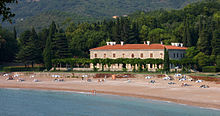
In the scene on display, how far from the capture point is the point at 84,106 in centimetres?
4066

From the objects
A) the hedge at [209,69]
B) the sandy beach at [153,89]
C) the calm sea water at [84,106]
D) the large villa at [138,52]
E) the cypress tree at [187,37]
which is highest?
the cypress tree at [187,37]

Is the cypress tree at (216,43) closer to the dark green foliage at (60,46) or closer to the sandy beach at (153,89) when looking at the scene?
the sandy beach at (153,89)

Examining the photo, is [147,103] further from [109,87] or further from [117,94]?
[109,87]

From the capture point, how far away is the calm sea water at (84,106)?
3538cm

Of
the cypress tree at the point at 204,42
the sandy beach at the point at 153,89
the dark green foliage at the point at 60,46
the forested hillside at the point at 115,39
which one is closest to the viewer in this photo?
the sandy beach at the point at 153,89

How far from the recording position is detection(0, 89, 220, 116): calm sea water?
3538cm

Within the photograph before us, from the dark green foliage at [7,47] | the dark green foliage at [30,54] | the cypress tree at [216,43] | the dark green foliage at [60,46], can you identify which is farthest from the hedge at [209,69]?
the dark green foliage at [7,47]

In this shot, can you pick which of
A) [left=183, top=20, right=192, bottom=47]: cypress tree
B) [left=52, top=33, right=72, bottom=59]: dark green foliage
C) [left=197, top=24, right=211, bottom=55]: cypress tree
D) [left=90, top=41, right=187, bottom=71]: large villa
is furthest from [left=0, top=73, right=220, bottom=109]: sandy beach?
[left=183, top=20, right=192, bottom=47]: cypress tree

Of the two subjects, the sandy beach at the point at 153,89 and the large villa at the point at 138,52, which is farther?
the large villa at the point at 138,52

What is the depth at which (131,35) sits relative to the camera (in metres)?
97.4

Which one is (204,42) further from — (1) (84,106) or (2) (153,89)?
(1) (84,106)

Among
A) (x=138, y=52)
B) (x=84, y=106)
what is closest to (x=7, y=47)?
(x=138, y=52)

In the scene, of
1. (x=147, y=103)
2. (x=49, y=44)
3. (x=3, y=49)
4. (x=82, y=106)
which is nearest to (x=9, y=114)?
(x=82, y=106)

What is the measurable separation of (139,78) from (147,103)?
25469 millimetres
